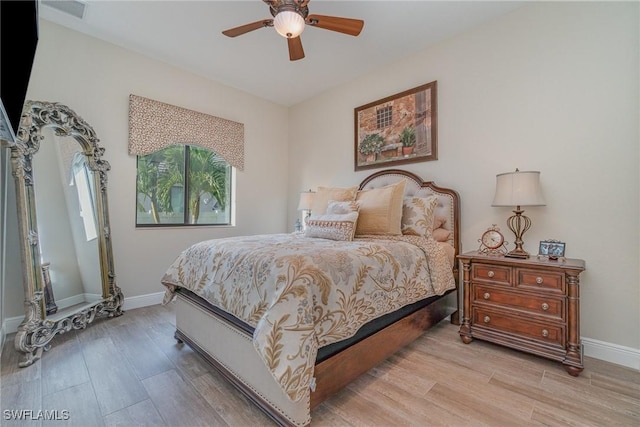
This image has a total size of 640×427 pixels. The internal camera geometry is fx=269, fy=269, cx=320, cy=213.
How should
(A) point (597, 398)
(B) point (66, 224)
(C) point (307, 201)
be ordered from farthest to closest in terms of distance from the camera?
1. (C) point (307, 201)
2. (B) point (66, 224)
3. (A) point (597, 398)

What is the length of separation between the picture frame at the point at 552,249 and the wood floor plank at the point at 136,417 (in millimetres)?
2692

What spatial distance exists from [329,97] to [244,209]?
83.0 inches

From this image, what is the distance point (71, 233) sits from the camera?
2.49 metres

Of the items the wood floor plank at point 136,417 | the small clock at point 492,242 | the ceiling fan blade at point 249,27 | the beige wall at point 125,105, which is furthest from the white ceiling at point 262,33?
the wood floor plank at point 136,417

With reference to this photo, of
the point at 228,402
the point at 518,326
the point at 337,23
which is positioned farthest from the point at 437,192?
the point at 228,402

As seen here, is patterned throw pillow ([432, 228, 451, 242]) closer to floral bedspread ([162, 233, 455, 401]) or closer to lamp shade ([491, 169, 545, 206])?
floral bedspread ([162, 233, 455, 401])

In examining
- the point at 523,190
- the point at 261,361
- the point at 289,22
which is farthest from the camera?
the point at 523,190

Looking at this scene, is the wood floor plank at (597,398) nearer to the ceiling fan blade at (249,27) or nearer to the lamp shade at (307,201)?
the lamp shade at (307,201)

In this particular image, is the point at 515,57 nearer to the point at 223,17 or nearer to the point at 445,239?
the point at 445,239

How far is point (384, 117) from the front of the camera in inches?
132

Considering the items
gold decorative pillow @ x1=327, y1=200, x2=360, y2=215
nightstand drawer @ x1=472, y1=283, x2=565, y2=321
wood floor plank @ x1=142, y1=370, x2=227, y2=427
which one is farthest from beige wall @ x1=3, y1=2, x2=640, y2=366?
wood floor plank @ x1=142, y1=370, x2=227, y2=427

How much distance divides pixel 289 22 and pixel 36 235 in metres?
2.50

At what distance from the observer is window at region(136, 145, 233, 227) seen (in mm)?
3307

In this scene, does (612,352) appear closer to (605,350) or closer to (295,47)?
(605,350)
